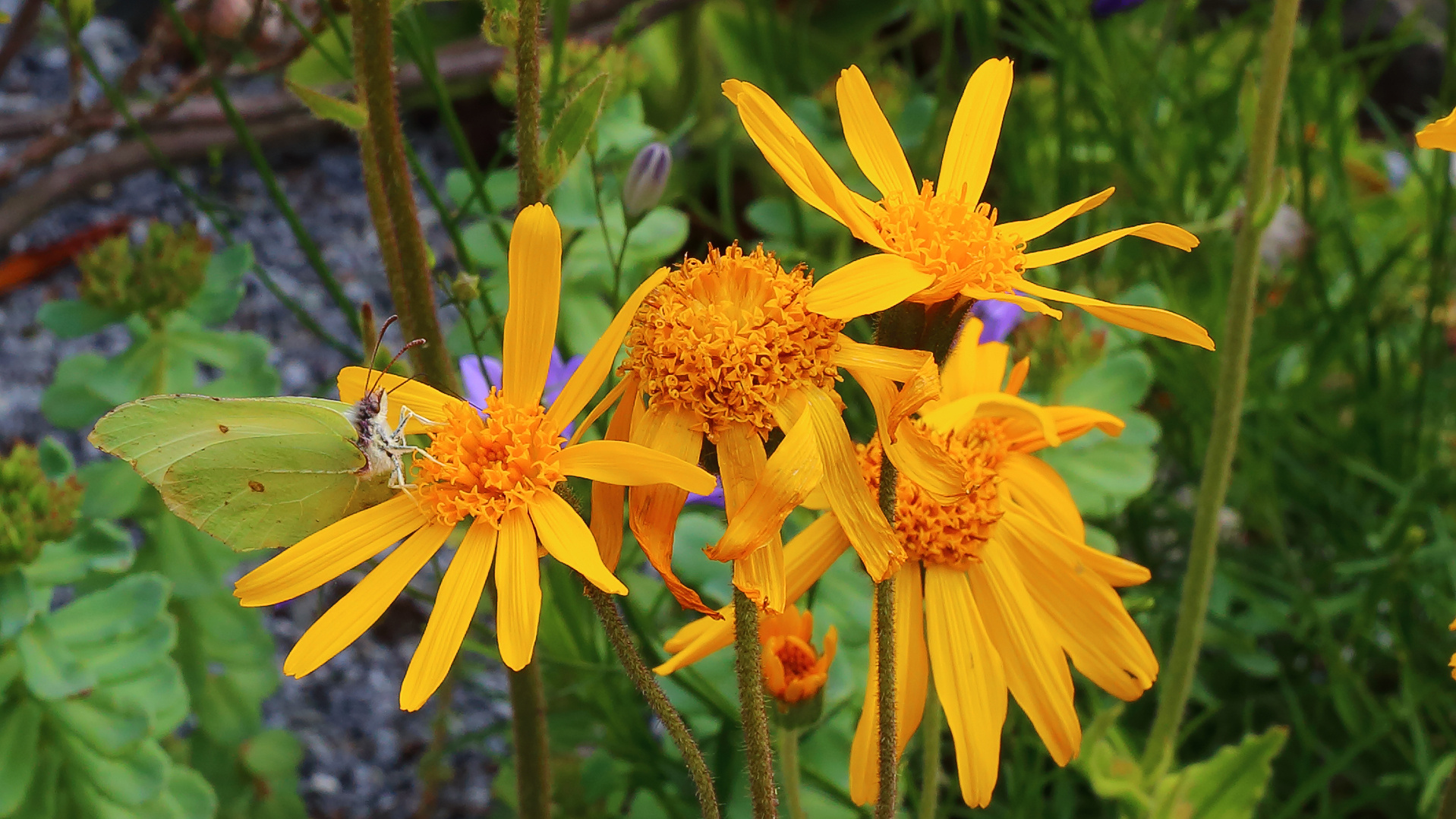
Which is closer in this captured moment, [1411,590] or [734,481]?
[734,481]

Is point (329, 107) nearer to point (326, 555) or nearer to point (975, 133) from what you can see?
point (326, 555)

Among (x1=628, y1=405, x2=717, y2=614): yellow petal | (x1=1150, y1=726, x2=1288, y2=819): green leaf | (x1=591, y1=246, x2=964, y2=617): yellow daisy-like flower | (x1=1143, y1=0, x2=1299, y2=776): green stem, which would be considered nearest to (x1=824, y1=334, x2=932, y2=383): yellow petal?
(x1=591, y1=246, x2=964, y2=617): yellow daisy-like flower

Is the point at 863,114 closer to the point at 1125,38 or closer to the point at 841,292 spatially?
the point at 841,292

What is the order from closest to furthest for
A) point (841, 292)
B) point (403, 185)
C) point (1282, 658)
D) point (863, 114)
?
point (841, 292) → point (863, 114) → point (403, 185) → point (1282, 658)

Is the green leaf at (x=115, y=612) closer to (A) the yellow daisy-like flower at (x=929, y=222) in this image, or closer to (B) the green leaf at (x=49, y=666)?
(B) the green leaf at (x=49, y=666)

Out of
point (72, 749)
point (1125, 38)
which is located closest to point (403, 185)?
point (72, 749)

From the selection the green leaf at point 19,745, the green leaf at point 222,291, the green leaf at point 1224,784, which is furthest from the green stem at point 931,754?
the green leaf at point 222,291
